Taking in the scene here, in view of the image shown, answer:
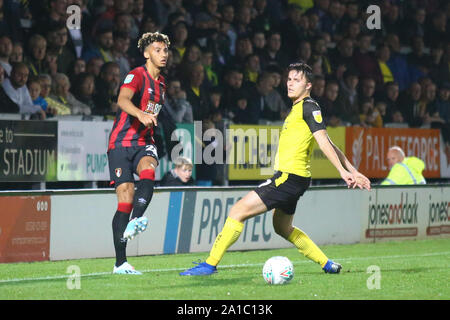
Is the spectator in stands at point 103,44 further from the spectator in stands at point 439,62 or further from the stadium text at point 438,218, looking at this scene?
the spectator in stands at point 439,62

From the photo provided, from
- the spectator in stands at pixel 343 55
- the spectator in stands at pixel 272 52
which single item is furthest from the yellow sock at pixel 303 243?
the spectator in stands at pixel 343 55

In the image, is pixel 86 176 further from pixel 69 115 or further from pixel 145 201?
pixel 145 201

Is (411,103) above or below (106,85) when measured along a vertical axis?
above

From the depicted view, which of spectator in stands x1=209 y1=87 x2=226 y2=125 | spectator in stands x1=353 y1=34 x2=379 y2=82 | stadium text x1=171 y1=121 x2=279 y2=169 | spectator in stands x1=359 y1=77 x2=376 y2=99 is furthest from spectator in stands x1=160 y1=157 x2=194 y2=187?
spectator in stands x1=353 y1=34 x2=379 y2=82

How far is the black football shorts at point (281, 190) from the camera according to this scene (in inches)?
346

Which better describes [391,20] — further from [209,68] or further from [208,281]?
[208,281]

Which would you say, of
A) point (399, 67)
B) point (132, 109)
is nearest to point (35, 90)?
point (132, 109)

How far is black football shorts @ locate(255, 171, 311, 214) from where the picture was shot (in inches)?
346

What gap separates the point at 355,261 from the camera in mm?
11789

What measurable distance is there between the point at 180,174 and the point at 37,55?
257 centimetres

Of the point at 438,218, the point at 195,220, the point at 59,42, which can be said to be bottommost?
the point at 438,218

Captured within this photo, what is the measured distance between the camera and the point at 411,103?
18.9 meters

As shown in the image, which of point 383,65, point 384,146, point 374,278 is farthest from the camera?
point 383,65

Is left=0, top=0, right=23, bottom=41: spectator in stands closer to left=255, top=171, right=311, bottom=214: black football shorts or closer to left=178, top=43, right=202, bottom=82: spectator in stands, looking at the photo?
left=178, top=43, right=202, bottom=82: spectator in stands
